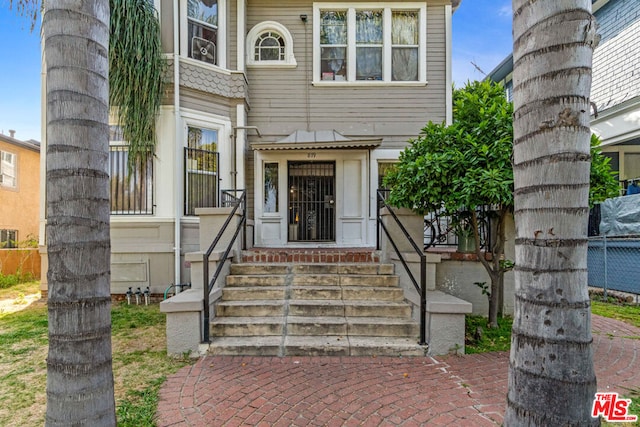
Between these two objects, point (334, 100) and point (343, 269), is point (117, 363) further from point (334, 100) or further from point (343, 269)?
point (334, 100)

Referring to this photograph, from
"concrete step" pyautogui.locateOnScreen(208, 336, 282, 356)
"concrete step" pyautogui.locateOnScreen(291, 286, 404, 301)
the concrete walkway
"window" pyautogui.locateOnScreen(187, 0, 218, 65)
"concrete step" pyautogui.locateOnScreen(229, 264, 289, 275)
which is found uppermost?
"window" pyautogui.locateOnScreen(187, 0, 218, 65)

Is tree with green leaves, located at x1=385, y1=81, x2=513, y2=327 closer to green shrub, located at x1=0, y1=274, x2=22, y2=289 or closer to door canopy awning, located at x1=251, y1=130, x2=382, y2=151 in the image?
door canopy awning, located at x1=251, y1=130, x2=382, y2=151

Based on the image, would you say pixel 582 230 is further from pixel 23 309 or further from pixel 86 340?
pixel 23 309

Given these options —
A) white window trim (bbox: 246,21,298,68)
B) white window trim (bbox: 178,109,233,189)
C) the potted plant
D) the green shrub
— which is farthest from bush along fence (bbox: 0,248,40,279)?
the potted plant

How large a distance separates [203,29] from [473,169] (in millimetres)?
6505

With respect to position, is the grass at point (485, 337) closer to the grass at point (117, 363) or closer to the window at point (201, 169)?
the grass at point (117, 363)

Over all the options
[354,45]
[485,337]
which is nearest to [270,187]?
[354,45]

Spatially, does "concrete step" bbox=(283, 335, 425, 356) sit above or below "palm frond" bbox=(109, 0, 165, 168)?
below

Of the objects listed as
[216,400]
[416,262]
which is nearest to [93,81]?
[216,400]

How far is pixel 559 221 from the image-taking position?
4.56 feet

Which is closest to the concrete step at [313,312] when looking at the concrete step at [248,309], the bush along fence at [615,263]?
the concrete step at [248,309]

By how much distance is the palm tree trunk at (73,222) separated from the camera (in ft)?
5.11

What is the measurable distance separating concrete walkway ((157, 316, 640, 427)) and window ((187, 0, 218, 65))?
632 cm

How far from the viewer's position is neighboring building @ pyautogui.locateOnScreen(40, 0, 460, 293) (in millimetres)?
6652
